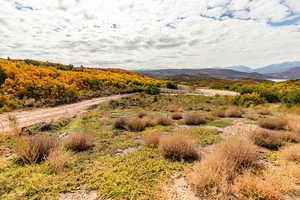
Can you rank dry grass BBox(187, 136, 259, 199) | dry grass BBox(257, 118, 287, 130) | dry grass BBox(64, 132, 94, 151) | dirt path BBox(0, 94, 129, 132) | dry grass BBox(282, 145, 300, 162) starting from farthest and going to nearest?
1. dirt path BBox(0, 94, 129, 132)
2. dry grass BBox(257, 118, 287, 130)
3. dry grass BBox(64, 132, 94, 151)
4. dry grass BBox(282, 145, 300, 162)
5. dry grass BBox(187, 136, 259, 199)

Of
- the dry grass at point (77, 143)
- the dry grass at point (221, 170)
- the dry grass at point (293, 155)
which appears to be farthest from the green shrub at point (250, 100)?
the dry grass at point (77, 143)

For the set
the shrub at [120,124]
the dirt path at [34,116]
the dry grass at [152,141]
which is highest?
the dry grass at [152,141]

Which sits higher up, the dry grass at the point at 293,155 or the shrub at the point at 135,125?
the dry grass at the point at 293,155

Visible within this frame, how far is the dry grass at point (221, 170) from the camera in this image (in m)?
2.61

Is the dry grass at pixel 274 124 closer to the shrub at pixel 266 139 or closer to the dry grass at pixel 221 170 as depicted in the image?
the shrub at pixel 266 139

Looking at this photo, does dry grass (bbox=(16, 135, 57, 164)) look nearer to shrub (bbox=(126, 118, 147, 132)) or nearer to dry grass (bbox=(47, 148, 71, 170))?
dry grass (bbox=(47, 148, 71, 170))

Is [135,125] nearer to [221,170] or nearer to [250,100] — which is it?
[221,170]

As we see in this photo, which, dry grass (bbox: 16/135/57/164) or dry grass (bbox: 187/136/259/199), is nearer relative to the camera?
dry grass (bbox: 187/136/259/199)

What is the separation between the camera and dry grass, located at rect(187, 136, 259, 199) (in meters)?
2.61

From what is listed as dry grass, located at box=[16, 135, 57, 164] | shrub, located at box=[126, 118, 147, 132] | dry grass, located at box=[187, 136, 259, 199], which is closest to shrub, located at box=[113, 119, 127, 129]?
shrub, located at box=[126, 118, 147, 132]

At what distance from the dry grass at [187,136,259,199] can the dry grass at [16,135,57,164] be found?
4.14 m

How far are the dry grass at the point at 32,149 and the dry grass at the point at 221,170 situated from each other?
4.14 m

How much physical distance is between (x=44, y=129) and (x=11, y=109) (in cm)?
735

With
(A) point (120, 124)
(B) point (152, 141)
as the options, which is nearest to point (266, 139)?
(B) point (152, 141)
